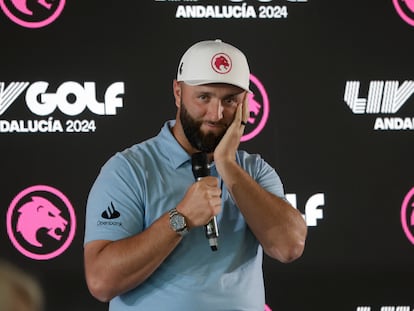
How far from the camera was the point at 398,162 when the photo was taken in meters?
3.22

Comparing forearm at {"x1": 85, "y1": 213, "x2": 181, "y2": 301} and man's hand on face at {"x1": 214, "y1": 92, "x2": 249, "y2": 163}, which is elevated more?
man's hand on face at {"x1": 214, "y1": 92, "x2": 249, "y2": 163}

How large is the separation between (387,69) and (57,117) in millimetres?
1290

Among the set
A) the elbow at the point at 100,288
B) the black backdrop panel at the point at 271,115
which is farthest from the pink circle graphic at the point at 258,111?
the elbow at the point at 100,288

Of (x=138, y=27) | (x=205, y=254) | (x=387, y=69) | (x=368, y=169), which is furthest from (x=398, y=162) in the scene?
(x=205, y=254)

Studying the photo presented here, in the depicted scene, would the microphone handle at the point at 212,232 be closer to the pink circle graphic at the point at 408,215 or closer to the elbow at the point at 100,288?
the elbow at the point at 100,288

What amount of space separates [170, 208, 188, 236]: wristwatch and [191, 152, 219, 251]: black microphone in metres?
0.06

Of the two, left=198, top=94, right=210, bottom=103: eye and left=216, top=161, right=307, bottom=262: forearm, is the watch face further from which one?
left=198, top=94, right=210, bottom=103: eye

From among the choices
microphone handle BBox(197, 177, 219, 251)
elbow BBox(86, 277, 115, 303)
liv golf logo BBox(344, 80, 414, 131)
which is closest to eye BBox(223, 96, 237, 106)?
microphone handle BBox(197, 177, 219, 251)

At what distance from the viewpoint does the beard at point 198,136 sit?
216 cm

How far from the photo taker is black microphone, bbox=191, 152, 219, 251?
6.43 feet

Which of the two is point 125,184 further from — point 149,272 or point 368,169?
point 368,169

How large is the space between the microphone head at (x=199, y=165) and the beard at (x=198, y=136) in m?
0.06

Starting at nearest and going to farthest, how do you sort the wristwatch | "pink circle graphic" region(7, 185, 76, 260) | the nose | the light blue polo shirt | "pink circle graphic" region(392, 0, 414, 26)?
the wristwatch < the light blue polo shirt < the nose < "pink circle graphic" region(7, 185, 76, 260) < "pink circle graphic" region(392, 0, 414, 26)

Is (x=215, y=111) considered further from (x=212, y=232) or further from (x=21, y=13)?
(x=21, y=13)
